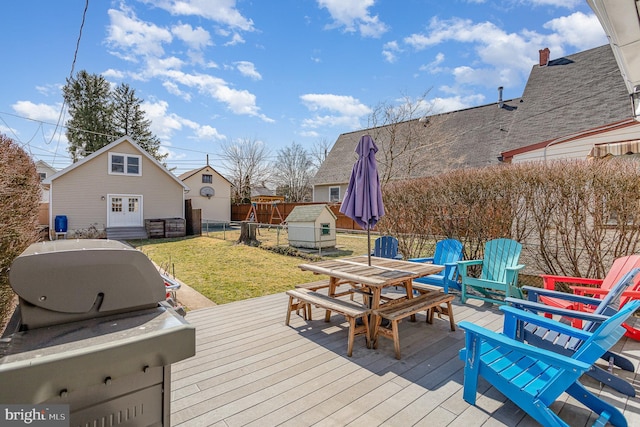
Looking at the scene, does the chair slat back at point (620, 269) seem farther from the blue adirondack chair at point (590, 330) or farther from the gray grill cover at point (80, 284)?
the gray grill cover at point (80, 284)

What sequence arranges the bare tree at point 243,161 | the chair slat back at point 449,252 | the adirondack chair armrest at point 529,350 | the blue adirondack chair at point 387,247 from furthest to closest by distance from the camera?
the bare tree at point 243,161
the blue adirondack chair at point 387,247
the chair slat back at point 449,252
the adirondack chair armrest at point 529,350

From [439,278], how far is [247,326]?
2919 mm

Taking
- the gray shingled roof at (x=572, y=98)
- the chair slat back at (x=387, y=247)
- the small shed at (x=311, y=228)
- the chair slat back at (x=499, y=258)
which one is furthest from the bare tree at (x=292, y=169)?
the chair slat back at (x=499, y=258)

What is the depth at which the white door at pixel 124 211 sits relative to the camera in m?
15.3

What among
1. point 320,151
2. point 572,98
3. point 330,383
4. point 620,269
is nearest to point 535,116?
point 572,98

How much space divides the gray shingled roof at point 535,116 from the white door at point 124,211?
13494mm

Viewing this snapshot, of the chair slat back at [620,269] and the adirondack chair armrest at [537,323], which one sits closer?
the adirondack chair armrest at [537,323]

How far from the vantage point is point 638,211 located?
177 inches

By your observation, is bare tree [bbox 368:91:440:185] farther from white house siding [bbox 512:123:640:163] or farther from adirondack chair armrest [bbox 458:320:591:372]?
adirondack chair armrest [bbox 458:320:591:372]

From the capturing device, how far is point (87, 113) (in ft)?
83.5

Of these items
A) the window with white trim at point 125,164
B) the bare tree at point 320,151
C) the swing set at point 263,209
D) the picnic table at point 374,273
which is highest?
the bare tree at point 320,151

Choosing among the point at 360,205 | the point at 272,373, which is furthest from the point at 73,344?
the point at 360,205

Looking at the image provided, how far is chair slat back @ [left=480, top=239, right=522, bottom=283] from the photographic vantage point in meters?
4.68

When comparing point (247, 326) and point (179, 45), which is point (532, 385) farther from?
point (179, 45)
